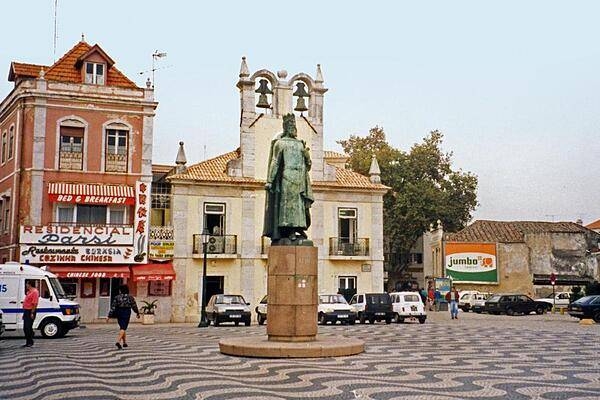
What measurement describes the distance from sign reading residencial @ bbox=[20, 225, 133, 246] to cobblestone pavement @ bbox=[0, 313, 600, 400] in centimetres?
1263

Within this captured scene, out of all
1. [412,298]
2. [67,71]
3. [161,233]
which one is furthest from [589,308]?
[67,71]

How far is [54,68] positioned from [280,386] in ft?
89.8

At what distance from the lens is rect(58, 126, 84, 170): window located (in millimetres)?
32781

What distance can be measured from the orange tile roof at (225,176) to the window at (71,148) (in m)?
4.51

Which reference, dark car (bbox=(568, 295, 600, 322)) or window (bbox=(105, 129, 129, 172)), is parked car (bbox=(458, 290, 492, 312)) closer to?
dark car (bbox=(568, 295, 600, 322))

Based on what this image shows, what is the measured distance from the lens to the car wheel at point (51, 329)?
22.4m

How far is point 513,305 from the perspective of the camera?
4528cm

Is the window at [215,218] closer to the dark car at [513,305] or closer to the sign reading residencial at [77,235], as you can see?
the sign reading residencial at [77,235]

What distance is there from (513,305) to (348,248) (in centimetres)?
1350

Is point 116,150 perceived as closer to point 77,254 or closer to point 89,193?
point 89,193

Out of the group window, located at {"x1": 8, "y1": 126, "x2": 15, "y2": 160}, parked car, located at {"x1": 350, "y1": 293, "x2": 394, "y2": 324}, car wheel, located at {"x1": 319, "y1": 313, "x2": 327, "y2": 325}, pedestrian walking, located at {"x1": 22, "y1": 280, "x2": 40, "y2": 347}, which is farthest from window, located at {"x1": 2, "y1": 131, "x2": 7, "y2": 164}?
parked car, located at {"x1": 350, "y1": 293, "x2": 394, "y2": 324}

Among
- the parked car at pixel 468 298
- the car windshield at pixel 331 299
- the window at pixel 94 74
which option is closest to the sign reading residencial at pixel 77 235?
the window at pixel 94 74

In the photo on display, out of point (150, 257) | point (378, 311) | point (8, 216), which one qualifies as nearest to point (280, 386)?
point (378, 311)

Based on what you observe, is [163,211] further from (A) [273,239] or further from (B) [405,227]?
(B) [405,227]
